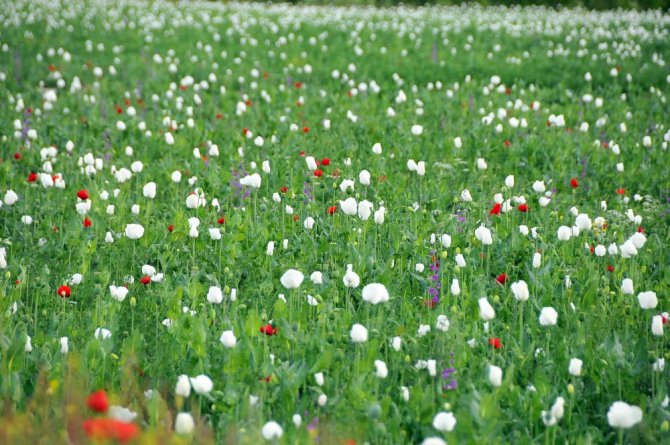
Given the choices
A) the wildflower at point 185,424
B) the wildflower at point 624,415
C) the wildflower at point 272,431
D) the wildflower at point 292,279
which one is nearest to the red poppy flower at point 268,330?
the wildflower at point 292,279

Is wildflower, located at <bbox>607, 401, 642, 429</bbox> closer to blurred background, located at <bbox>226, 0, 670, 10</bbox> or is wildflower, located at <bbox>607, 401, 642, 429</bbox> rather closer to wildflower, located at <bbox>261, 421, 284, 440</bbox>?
wildflower, located at <bbox>261, 421, 284, 440</bbox>

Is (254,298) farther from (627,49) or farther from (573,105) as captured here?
(627,49)

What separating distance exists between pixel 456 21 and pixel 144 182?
37.5 ft

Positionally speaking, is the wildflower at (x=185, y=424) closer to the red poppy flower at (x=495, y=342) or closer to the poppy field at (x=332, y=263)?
the poppy field at (x=332, y=263)

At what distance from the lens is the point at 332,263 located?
4457mm

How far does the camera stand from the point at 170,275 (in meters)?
4.71

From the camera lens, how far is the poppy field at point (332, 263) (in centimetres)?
313

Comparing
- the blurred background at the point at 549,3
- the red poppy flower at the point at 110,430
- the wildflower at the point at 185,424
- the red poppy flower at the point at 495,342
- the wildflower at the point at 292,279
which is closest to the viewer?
the red poppy flower at the point at 110,430

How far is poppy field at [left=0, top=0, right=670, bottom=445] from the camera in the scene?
313 cm

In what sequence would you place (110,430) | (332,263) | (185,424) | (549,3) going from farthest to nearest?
(549,3), (332,263), (185,424), (110,430)

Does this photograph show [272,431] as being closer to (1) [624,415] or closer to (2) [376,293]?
(2) [376,293]

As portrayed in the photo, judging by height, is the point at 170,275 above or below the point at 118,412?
below

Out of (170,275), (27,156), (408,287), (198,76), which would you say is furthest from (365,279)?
(198,76)

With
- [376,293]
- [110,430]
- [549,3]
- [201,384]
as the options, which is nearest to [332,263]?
[376,293]
